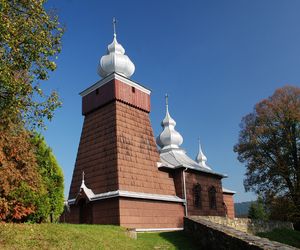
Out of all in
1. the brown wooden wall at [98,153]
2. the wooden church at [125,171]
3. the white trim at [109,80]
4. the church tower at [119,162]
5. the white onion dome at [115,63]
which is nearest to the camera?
the church tower at [119,162]

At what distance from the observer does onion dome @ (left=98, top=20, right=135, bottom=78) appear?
2458 centimetres

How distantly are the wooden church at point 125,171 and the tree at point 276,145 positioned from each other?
5.22m

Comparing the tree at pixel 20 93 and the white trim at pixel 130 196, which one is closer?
the tree at pixel 20 93

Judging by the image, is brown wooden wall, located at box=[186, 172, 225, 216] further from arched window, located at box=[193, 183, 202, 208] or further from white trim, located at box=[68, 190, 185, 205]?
white trim, located at box=[68, 190, 185, 205]

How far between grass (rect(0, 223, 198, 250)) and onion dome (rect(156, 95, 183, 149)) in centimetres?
1431

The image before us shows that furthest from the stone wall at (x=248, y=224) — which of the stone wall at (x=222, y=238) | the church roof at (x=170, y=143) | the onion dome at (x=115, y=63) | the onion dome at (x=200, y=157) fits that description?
the onion dome at (x=200, y=157)

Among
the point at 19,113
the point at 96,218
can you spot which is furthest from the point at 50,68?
the point at 96,218

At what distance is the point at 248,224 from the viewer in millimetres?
23906

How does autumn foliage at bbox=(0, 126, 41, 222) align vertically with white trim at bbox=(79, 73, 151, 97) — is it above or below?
below

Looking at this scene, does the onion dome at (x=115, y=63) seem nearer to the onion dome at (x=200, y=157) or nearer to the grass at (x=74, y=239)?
the grass at (x=74, y=239)

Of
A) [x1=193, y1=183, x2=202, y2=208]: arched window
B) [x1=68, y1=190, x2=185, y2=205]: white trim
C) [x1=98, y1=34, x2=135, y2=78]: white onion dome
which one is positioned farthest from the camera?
[x1=193, y1=183, x2=202, y2=208]: arched window

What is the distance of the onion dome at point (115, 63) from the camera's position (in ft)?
80.6

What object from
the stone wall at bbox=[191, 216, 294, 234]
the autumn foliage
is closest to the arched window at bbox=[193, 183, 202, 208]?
the stone wall at bbox=[191, 216, 294, 234]

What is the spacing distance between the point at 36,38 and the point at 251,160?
912 inches
